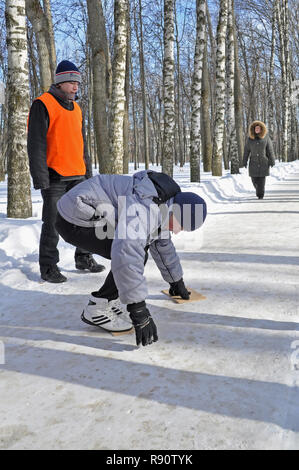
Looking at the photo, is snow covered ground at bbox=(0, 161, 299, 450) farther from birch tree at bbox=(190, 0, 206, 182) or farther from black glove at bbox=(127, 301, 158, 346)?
birch tree at bbox=(190, 0, 206, 182)

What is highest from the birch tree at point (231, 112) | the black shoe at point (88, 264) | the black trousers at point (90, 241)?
the birch tree at point (231, 112)

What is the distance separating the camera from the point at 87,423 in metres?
1.98

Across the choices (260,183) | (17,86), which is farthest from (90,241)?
(260,183)

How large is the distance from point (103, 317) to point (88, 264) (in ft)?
5.12

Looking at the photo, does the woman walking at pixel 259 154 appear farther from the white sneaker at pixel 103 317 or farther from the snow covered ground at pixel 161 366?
the white sneaker at pixel 103 317

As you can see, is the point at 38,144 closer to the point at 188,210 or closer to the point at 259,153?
the point at 188,210

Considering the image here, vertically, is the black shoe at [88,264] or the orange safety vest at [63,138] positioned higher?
the orange safety vest at [63,138]

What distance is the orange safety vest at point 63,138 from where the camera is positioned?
410 centimetres

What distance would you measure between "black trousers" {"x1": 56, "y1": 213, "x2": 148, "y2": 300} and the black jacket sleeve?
98 cm

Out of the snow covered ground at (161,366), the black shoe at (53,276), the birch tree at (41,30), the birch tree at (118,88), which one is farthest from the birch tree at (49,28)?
the black shoe at (53,276)

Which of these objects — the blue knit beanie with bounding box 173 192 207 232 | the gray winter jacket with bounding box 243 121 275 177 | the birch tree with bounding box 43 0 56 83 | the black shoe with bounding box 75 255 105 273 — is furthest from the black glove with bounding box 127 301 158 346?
the birch tree with bounding box 43 0 56 83

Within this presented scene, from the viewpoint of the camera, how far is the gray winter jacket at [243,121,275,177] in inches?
392

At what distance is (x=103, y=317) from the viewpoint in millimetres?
3092
